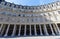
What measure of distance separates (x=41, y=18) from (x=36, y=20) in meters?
1.94

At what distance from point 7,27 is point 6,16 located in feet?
13.3

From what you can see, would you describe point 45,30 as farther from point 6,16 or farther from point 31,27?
point 6,16

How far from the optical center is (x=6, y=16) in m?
40.9

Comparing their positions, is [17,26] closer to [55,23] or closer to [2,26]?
[2,26]

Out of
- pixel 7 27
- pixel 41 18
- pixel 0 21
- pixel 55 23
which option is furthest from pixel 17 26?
pixel 55 23

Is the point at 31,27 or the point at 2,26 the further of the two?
the point at 31,27

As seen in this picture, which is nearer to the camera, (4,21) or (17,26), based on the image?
(4,21)

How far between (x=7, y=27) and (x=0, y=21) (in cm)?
375

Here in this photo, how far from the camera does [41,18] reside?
137 feet

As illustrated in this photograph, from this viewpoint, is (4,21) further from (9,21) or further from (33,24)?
(33,24)

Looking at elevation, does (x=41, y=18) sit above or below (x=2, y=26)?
above

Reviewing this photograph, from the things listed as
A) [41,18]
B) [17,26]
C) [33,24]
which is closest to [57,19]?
[41,18]

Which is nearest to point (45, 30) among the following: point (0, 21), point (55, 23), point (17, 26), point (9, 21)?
point (55, 23)

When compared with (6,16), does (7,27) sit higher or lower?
lower
